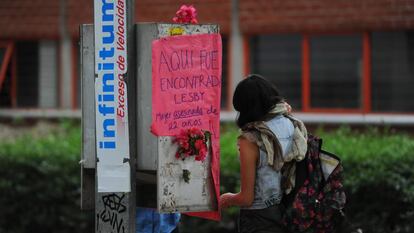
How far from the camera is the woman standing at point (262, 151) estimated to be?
4371 mm

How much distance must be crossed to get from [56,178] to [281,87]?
170 inches

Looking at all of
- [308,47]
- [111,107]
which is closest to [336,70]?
[308,47]

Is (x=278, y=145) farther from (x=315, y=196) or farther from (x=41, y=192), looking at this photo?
(x=41, y=192)

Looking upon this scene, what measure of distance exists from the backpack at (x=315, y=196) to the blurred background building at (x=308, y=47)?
243 inches

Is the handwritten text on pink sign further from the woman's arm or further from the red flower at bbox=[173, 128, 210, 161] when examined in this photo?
the woman's arm

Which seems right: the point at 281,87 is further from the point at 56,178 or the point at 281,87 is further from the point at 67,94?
the point at 56,178

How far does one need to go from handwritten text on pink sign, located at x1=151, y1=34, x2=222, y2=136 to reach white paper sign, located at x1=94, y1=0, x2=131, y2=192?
19 cm

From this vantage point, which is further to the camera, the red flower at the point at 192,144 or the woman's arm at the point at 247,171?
the woman's arm at the point at 247,171

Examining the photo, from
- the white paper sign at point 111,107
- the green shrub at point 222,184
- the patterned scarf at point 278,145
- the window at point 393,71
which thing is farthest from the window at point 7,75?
the patterned scarf at point 278,145

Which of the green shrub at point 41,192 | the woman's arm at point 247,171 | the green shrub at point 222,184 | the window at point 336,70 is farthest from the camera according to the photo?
the window at point 336,70

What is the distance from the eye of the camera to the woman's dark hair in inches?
173

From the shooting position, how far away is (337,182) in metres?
4.48

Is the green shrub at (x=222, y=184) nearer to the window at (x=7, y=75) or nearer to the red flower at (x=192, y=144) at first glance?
the red flower at (x=192, y=144)

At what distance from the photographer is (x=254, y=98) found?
4.39 m
